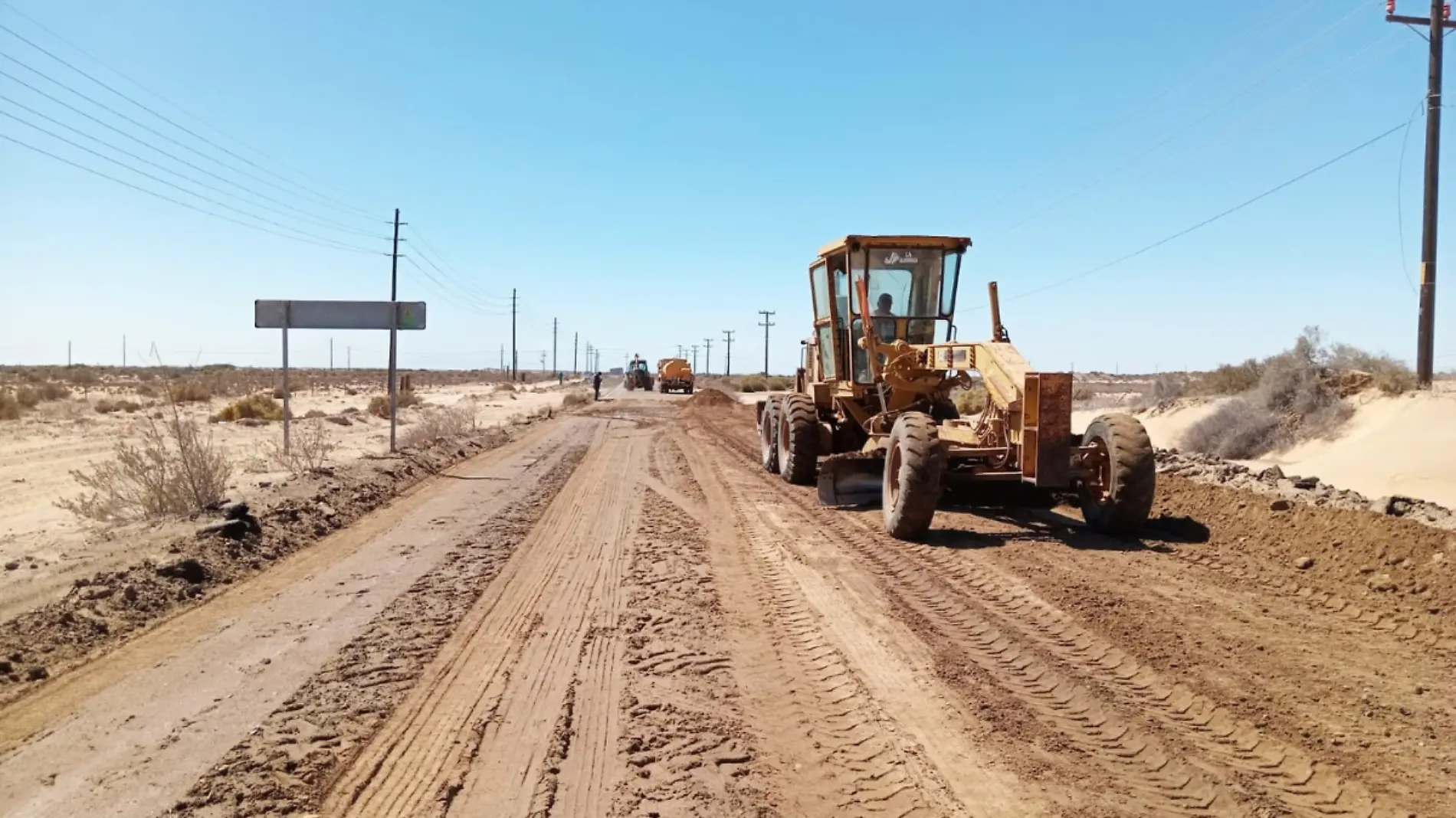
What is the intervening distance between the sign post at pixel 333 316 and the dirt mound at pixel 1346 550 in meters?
14.3

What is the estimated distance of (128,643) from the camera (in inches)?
256

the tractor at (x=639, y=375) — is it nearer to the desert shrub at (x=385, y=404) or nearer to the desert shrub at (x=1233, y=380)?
the desert shrub at (x=385, y=404)

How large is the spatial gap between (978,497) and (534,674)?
7.61 m

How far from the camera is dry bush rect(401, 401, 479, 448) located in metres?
22.1

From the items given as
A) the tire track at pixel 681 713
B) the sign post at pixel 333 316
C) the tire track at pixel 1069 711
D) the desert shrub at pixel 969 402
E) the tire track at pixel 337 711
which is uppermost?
the sign post at pixel 333 316

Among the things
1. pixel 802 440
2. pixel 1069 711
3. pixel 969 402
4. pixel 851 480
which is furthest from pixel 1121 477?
pixel 969 402

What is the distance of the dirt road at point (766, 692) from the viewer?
4.25m

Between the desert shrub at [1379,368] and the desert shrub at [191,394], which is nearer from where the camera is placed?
the desert shrub at [1379,368]

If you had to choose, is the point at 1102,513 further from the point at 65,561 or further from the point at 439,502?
the point at 65,561

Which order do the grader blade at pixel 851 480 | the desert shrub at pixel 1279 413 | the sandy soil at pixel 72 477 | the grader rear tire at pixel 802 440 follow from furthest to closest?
the desert shrub at pixel 1279 413, the grader rear tire at pixel 802 440, the grader blade at pixel 851 480, the sandy soil at pixel 72 477

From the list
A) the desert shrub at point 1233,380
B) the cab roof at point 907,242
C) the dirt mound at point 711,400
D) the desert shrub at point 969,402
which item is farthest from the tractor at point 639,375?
the cab roof at point 907,242

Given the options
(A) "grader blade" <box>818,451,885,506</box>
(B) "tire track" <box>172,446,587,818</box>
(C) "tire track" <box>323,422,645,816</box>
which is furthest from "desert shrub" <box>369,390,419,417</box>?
(B) "tire track" <box>172,446,587,818</box>

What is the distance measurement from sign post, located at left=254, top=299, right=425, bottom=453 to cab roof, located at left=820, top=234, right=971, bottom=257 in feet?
32.8

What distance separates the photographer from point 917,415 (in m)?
10.5
